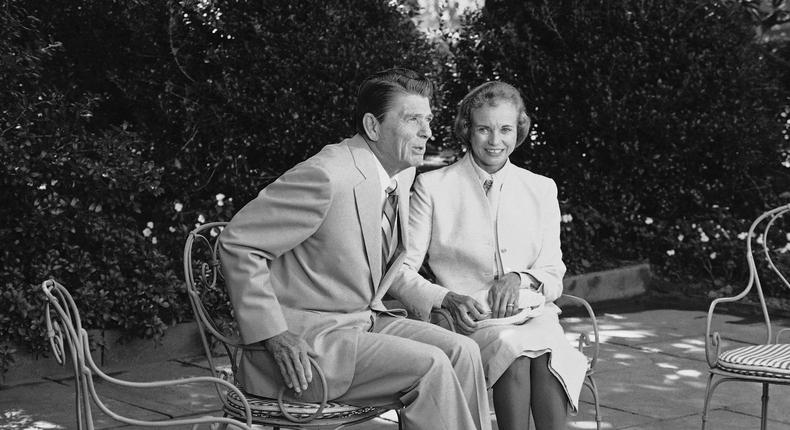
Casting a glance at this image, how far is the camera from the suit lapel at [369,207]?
351cm

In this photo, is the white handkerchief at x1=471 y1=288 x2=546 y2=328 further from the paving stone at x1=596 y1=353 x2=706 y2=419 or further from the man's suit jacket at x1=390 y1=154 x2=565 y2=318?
the paving stone at x1=596 y1=353 x2=706 y2=419

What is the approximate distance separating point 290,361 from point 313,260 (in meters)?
0.35

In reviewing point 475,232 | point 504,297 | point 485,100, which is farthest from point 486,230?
point 485,100

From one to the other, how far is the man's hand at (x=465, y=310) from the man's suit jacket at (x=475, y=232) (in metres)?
0.21

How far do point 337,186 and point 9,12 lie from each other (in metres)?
2.96

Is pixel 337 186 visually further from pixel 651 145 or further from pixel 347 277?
pixel 651 145

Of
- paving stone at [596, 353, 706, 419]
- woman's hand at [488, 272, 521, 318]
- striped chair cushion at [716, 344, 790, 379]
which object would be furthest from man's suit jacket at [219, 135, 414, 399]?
paving stone at [596, 353, 706, 419]

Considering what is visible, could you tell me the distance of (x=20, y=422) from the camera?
4.91 metres

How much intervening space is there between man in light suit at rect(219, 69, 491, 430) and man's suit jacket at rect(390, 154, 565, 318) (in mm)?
676

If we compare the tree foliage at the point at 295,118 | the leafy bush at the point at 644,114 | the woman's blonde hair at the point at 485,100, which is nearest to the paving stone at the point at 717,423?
the woman's blonde hair at the point at 485,100

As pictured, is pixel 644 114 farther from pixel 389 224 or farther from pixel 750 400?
pixel 389 224

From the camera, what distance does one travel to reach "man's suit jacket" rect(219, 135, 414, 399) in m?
3.32

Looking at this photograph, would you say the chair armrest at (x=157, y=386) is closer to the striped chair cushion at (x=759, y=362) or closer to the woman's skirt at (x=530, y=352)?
the woman's skirt at (x=530, y=352)

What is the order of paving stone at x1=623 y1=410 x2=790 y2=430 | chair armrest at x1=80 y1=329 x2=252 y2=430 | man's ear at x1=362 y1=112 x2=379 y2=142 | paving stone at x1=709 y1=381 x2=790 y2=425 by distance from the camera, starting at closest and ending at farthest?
chair armrest at x1=80 y1=329 x2=252 y2=430 → man's ear at x1=362 y1=112 x2=379 y2=142 → paving stone at x1=623 y1=410 x2=790 y2=430 → paving stone at x1=709 y1=381 x2=790 y2=425
